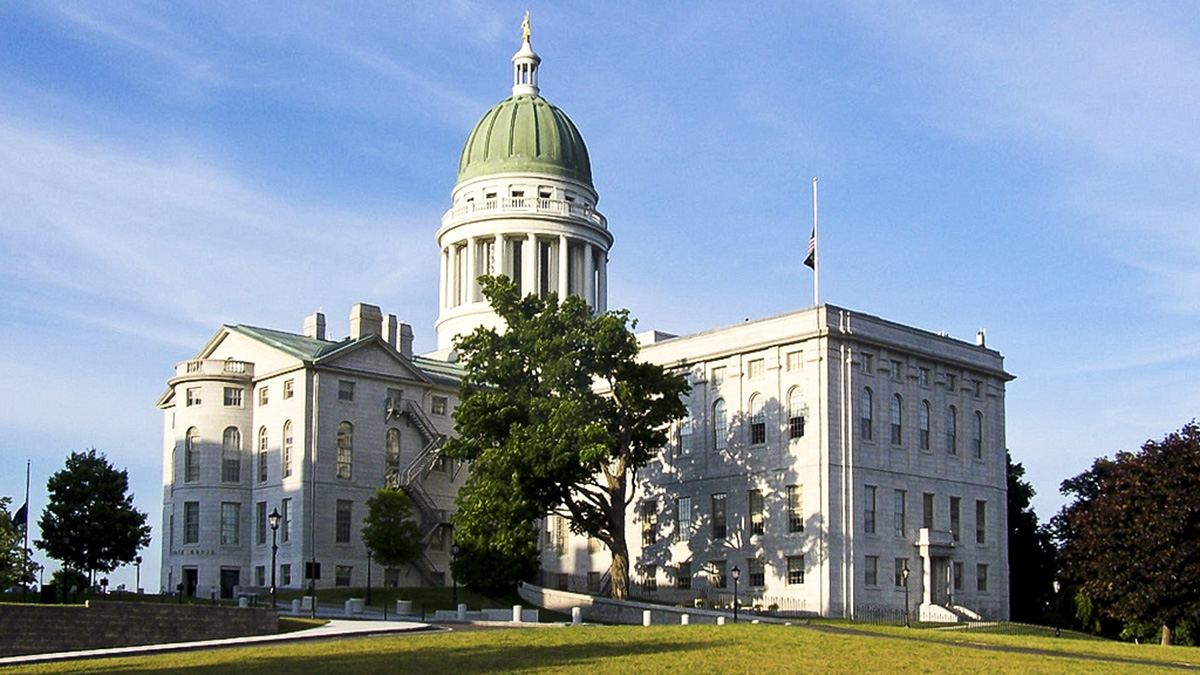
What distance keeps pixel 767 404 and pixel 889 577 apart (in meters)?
9.61

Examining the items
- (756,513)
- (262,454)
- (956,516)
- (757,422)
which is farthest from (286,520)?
(956,516)

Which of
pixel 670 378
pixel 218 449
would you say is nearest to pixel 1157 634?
pixel 670 378

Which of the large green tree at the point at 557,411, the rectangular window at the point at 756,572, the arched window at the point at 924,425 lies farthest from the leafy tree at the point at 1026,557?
the large green tree at the point at 557,411

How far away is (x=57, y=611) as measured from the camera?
151 feet

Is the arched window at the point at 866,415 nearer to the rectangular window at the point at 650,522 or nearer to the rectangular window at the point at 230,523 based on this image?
the rectangular window at the point at 650,522

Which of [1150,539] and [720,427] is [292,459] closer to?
[720,427]

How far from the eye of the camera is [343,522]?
271ft

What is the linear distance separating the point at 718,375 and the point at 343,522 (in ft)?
67.6

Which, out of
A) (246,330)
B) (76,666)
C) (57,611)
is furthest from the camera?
(246,330)

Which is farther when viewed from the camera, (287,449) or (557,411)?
(287,449)

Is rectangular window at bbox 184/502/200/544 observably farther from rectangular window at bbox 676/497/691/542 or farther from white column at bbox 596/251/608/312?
white column at bbox 596/251/608/312

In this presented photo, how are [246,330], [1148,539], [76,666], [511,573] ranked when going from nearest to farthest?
[76,666]
[1148,539]
[511,573]
[246,330]

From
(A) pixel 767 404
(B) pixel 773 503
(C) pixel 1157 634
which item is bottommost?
(C) pixel 1157 634

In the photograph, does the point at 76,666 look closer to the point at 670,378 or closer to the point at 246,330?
the point at 670,378
